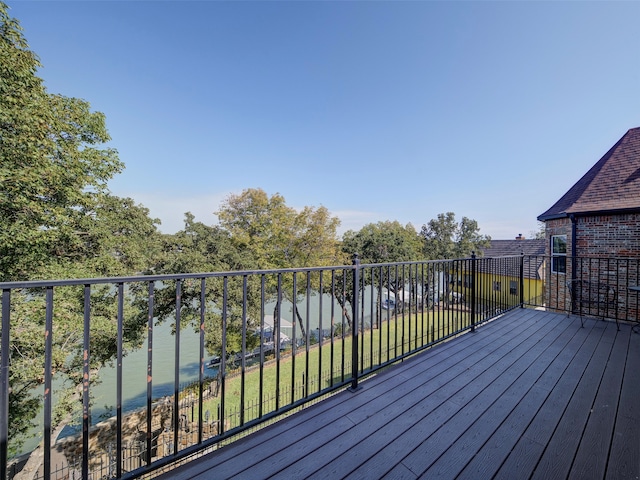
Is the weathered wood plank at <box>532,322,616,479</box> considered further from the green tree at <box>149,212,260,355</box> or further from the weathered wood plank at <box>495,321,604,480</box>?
the green tree at <box>149,212,260,355</box>

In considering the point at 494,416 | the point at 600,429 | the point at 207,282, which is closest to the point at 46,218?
the point at 207,282

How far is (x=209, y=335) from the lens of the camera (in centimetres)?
1195

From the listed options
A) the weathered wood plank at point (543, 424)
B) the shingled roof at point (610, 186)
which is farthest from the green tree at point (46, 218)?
the shingled roof at point (610, 186)

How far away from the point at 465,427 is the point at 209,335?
40.8ft

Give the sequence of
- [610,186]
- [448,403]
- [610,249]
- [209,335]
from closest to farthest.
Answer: [448,403] → [610,249] → [610,186] → [209,335]

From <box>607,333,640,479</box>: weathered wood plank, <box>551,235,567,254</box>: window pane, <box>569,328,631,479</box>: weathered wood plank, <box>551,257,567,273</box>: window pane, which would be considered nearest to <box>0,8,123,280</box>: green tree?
<box>569,328,631,479</box>: weathered wood plank

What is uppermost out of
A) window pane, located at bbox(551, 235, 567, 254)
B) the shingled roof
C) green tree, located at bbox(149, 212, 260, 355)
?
the shingled roof

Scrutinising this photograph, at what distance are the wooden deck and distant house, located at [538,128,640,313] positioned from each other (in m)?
4.15

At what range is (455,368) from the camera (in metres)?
2.27

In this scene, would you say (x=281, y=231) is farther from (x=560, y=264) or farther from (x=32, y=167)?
(x=560, y=264)

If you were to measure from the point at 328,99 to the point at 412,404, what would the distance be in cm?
1150

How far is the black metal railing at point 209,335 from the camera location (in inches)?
45.5

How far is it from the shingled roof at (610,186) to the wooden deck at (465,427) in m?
5.81

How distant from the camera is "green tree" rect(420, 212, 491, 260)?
2025 centimetres
